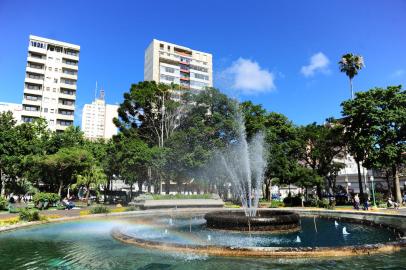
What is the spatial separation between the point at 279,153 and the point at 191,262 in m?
33.2

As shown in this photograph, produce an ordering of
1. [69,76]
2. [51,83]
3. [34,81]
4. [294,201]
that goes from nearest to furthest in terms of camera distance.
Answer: [294,201] < [34,81] < [51,83] < [69,76]

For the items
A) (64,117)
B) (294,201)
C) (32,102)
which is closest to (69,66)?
(32,102)

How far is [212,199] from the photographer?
3603 centimetres

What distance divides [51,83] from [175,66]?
38.2 meters

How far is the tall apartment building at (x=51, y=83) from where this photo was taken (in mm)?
85625

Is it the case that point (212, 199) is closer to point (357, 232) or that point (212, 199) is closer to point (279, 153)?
point (279, 153)

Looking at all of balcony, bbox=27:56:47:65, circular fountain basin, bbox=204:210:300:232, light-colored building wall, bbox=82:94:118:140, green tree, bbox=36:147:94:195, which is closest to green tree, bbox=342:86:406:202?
circular fountain basin, bbox=204:210:300:232

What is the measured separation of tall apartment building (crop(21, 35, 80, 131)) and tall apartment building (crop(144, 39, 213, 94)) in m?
23.8

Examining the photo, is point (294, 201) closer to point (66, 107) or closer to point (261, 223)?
point (261, 223)

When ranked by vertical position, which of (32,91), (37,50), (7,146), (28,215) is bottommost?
(28,215)

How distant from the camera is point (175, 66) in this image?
10494cm

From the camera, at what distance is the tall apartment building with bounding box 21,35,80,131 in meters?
85.6

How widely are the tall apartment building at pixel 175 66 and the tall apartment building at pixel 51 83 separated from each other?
23.8m

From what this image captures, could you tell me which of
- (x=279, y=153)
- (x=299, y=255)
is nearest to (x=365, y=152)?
(x=279, y=153)
